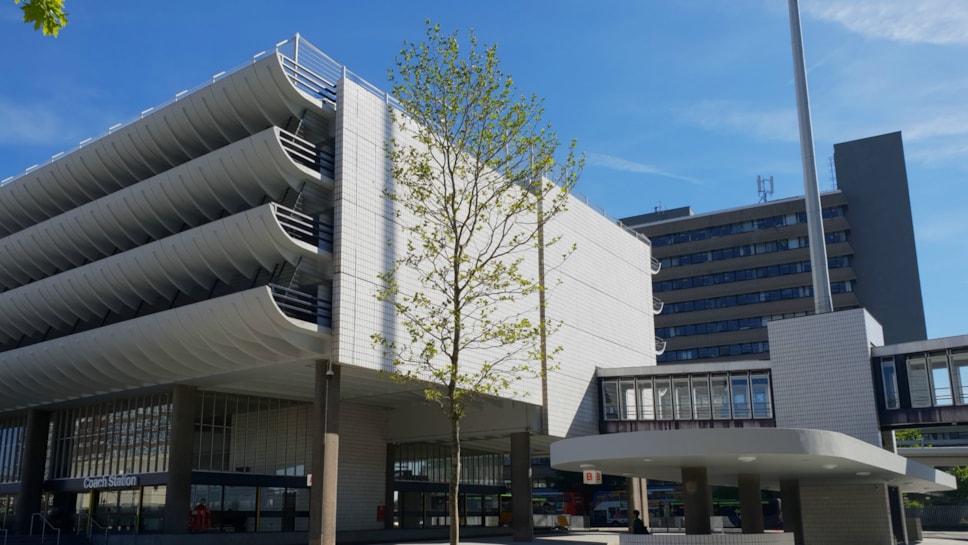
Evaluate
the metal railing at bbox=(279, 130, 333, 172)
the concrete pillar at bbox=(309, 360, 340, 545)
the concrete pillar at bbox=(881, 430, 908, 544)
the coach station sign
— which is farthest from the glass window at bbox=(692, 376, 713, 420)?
the coach station sign

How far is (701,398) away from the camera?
43500 millimetres

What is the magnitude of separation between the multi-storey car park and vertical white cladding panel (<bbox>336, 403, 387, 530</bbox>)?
99 mm

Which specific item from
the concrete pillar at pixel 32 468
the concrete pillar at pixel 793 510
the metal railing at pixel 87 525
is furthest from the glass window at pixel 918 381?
the concrete pillar at pixel 32 468

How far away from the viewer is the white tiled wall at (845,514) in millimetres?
34219

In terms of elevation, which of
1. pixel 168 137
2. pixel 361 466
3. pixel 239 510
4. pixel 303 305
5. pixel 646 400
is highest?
pixel 168 137

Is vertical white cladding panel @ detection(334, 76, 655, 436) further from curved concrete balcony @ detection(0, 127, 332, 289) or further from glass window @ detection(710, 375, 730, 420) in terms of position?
glass window @ detection(710, 375, 730, 420)

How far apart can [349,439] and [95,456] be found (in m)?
11.3

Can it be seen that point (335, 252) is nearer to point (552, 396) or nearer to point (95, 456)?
point (552, 396)

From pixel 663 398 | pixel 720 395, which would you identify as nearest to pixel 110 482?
pixel 663 398

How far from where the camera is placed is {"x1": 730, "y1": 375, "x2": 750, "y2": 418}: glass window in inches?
1651

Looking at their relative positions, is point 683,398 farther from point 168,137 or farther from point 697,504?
point 168,137

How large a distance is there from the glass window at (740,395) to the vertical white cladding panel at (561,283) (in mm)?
7043

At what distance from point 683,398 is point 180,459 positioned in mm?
23975

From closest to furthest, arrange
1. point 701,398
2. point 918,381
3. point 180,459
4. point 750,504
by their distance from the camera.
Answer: point 750,504 < point 180,459 < point 918,381 < point 701,398
